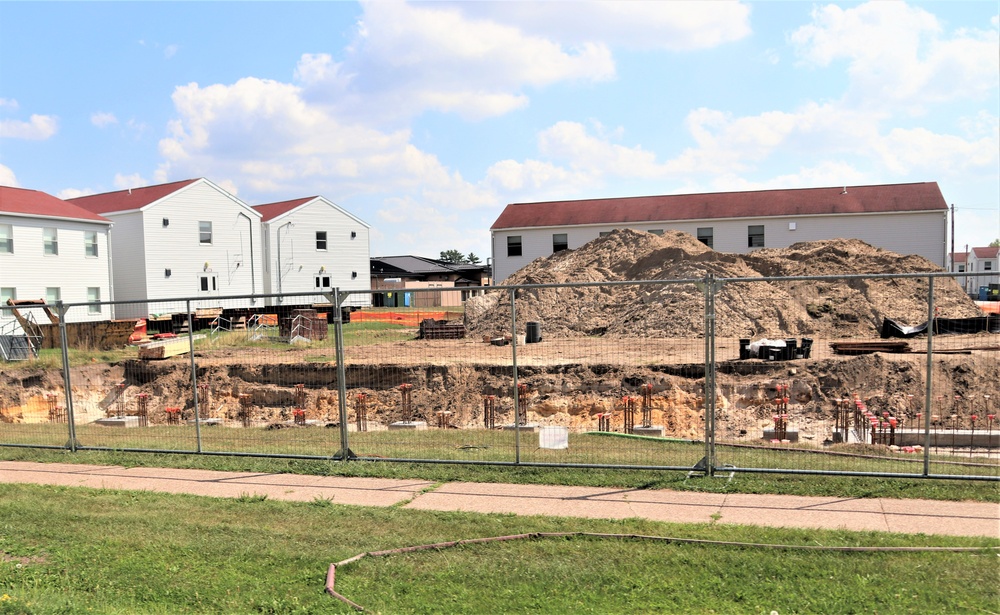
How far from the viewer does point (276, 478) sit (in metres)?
8.72

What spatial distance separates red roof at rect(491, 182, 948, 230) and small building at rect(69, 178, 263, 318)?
15803 millimetres

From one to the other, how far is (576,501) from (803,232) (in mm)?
38732

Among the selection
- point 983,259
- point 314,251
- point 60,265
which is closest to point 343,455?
point 60,265

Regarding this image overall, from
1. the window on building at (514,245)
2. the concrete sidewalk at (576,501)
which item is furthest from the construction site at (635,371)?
the window on building at (514,245)

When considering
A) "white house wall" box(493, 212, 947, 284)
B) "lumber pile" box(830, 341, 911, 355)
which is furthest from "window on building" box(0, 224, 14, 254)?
"lumber pile" box(830, 341, 911, 355)

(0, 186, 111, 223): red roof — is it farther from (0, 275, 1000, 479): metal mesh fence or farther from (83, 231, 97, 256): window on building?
(0, 275, 1000, 479): metal mesh fence

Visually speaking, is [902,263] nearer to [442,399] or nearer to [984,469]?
[442,399]

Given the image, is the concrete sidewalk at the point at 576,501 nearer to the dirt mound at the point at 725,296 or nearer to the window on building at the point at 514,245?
the dirt mound at the point at 725,296

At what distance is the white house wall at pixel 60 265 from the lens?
31.2 m

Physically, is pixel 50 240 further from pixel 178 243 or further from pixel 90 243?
pixel 178 243

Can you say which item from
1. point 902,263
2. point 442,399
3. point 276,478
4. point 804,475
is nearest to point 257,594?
point 276,478

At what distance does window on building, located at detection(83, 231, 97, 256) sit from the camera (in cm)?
3438

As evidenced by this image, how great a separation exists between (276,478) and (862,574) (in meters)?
6.42

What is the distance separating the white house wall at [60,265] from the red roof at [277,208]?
1035 centimetres
